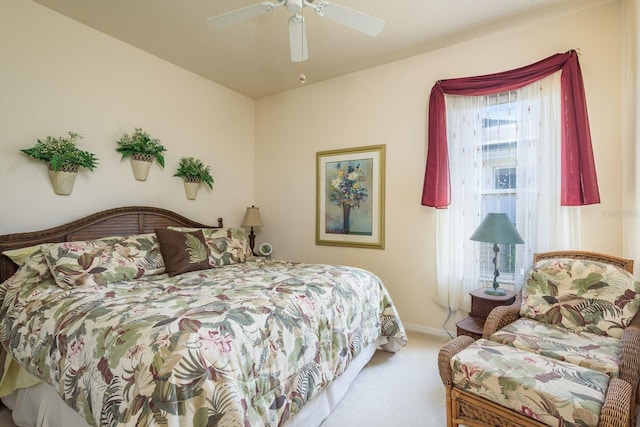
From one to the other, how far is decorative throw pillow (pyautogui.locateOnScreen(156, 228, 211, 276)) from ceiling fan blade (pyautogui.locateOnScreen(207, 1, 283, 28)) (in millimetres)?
1664

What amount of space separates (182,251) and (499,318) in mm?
2405

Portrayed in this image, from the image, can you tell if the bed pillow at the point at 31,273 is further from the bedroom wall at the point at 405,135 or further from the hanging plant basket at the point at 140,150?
the bedroom wall at the point at 405,135

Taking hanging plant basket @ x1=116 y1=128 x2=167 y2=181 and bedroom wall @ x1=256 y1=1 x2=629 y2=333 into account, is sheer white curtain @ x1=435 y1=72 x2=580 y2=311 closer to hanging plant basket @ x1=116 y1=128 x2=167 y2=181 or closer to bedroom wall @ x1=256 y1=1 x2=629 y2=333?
bedroom wall @ x1=256 y1=1 x2=629 y2=333

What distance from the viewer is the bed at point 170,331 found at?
44.9 inches

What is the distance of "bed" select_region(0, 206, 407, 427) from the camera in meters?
1.14

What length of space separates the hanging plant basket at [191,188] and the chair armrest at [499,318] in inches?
121

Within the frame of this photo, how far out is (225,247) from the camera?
2.99 meters

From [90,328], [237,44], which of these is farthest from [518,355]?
[237,44]

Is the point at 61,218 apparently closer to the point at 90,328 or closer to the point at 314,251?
the point at 90,328

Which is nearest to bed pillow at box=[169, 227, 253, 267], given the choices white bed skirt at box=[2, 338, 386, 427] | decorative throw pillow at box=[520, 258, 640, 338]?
white bed skirt at box=[2, 338, 386, 427]

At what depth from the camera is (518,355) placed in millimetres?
1585

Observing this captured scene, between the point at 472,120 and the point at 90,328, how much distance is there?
10.5 feet

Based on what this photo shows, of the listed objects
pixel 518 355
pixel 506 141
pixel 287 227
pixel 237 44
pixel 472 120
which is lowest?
pixel 518 355

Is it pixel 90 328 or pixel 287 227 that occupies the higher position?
pixel 287 227
